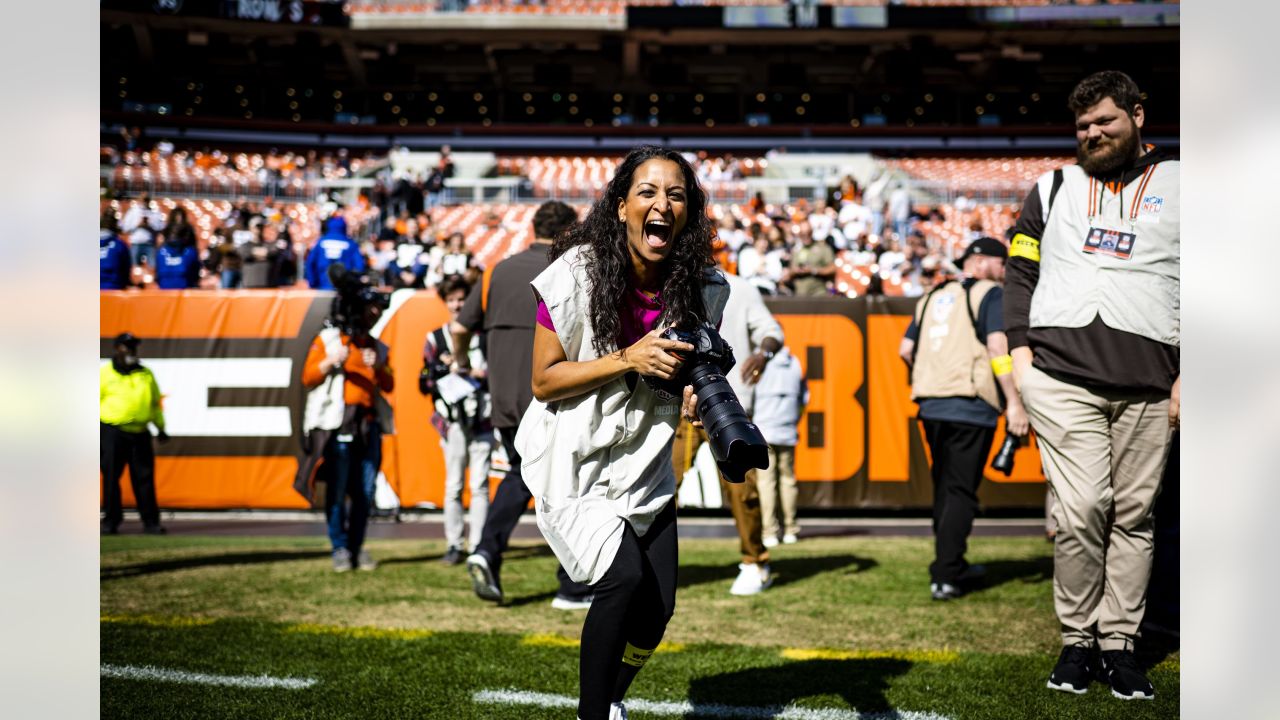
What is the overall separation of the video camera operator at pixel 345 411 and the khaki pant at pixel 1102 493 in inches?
186

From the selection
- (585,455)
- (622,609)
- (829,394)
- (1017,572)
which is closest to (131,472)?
(829,394)

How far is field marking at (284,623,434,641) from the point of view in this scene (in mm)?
5344

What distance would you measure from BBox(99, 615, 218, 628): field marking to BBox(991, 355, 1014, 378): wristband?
169 inches

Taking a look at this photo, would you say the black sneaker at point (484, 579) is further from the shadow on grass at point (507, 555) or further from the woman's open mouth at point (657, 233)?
the woman's open mouth at point (657, 233)

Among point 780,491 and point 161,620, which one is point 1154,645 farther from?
point 161,620

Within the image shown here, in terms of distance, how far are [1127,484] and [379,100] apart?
39137 millimetres

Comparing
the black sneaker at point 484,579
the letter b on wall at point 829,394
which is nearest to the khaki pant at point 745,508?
the black sneaker at point 484,579

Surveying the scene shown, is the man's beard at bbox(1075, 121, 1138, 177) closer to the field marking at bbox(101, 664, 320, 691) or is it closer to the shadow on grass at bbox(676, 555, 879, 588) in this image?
the shadow on grass at bbox(676, 555, 879, 588)

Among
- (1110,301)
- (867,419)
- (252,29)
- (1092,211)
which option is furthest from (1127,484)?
(252,29)

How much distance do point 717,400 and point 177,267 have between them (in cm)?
1322

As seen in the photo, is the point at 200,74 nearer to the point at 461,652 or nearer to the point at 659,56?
the point at 659,56

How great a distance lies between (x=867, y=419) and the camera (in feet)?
35.5

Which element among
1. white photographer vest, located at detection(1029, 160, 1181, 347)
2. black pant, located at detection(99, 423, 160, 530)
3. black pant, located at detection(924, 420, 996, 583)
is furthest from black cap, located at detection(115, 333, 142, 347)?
white photographer vest, located at detection(1029, 160, 1181, 347)

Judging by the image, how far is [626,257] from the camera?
3.14m
